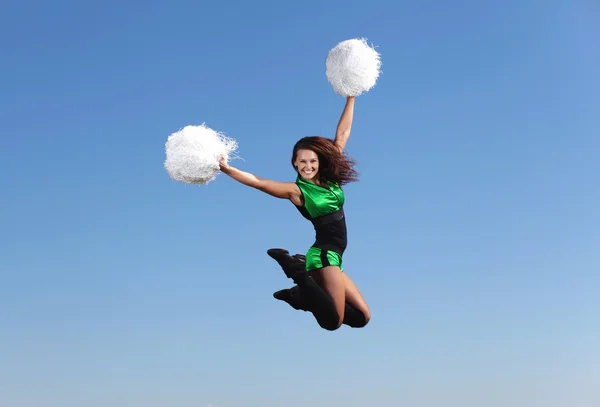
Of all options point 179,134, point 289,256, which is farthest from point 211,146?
point 289,256

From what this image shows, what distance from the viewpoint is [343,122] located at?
9391mm

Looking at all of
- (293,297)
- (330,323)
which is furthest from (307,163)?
(330,323)

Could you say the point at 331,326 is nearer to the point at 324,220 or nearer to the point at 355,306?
the point at 355,306

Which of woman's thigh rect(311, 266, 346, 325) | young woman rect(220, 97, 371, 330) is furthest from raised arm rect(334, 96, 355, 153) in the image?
woman's thigh rect(311, 266, 346, 325)

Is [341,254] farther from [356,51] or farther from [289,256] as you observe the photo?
[356,51]

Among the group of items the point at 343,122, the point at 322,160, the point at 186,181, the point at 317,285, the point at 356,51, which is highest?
the point at 356,51

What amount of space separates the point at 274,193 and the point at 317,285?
3.43 feet

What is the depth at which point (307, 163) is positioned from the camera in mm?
8625

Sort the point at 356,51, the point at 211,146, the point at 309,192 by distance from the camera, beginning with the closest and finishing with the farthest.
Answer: the point at 211,146, the point at 309,192, the point at 356,51

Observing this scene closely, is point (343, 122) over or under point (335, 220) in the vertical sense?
over

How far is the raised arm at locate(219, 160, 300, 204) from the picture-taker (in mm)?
8031

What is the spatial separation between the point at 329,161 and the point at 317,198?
44cm

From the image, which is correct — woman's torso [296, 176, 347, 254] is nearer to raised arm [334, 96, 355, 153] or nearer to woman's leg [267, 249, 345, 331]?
woman's leg [267, 249, 345, 331]

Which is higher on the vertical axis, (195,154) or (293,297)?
(195,154)
